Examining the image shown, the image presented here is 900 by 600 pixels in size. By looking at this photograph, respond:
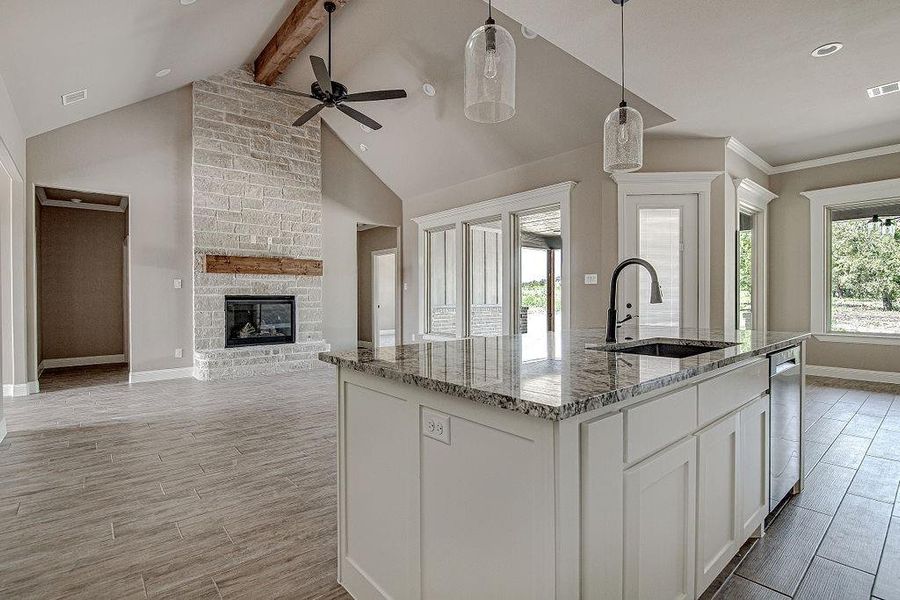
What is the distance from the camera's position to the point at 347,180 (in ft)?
25.5

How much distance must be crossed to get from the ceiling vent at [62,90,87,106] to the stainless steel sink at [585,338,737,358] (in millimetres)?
5586

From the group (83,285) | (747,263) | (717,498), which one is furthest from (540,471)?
(83,285)

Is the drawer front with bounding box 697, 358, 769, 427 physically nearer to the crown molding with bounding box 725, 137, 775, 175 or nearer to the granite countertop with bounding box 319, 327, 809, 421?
the granite countertop with bounding box 319, 327, 809, 421

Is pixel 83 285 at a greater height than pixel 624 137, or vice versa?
pixel 624 137

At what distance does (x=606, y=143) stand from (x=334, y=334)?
6.00 meters

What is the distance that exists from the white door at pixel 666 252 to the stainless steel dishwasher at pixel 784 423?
2.69m

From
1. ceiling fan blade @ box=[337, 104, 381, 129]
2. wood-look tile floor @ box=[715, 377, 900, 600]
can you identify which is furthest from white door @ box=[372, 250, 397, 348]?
wood-look tile floor @ box=[715, 377, 900, 600]

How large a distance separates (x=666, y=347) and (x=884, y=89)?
3613mm

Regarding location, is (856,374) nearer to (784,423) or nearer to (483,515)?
(784,423)

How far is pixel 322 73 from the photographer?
14.5ft

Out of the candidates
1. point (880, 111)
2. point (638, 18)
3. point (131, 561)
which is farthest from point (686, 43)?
point (131, 561)

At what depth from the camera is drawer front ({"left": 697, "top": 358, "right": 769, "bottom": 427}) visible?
158 centimetres

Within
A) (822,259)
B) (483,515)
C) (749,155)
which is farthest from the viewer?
(822,259)

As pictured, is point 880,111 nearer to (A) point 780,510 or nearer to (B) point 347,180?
(A) point 780,510
